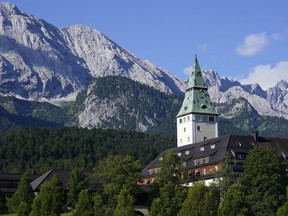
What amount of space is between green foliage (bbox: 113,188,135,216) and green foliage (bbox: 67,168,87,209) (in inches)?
680

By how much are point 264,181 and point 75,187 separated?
1505 inches

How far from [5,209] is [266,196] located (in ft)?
185

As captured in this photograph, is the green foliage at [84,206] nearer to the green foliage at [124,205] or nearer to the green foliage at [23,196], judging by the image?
the green foliage at [124,205]

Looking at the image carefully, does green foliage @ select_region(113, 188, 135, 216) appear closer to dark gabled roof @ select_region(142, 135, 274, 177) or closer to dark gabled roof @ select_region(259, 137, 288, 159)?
dark gabled roof @ select_region(142, 135, 274, 177)

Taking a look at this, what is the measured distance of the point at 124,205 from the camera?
123000 mm

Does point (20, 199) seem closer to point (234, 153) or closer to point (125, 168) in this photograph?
point (125, 168)

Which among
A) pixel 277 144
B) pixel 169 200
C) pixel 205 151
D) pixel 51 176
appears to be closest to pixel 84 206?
pixel 169 200

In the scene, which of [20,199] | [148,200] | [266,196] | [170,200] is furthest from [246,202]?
[20,199]

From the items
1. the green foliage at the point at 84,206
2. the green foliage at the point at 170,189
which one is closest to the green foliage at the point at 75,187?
the green foliage at the point at 84,206

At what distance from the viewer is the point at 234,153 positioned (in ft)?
518

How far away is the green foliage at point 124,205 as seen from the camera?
120 metres

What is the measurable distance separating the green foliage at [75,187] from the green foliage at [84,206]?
14324mm

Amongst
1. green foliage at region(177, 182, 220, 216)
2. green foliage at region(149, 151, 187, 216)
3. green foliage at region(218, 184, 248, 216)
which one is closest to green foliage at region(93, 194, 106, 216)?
green foliage at region(149, 151, 187, 216)

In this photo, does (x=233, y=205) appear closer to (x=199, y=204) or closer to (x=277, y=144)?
(x=199, y=204)
